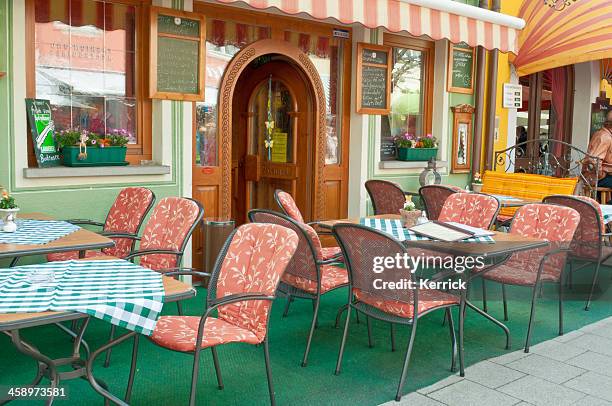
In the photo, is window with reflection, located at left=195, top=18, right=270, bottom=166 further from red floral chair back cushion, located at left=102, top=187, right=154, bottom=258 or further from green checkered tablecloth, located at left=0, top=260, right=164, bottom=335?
green checkered tablecloth, located at left=0, top=260, right=164, bottom=335

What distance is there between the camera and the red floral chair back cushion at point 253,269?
346 cm

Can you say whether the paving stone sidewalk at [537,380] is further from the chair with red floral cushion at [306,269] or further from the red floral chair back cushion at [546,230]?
the chair with red floral cushion at [306,269]

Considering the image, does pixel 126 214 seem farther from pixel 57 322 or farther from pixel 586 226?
pixel 586 226

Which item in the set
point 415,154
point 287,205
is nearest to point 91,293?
point 287,205

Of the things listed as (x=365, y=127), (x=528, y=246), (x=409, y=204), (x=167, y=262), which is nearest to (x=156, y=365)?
(x=167, y=262)

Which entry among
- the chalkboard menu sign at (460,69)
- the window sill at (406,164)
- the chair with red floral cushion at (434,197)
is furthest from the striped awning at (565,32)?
the chair with red floral cushion at (434,197)

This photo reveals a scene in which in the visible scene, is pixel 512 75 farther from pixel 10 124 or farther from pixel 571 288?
pixel 10 124

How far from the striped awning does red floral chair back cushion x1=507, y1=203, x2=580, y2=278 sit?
4.43 m

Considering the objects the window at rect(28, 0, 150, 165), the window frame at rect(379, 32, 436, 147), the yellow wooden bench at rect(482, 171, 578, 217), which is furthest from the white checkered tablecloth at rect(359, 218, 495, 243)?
the window frame at rect(379, 32, 436, 147)

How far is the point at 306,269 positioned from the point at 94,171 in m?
2.16

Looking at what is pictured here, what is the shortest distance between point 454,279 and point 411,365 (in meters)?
0.82

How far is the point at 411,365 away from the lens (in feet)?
14.7

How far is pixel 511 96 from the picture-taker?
362 inches

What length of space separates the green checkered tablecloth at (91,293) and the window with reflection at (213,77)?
3289 mm
